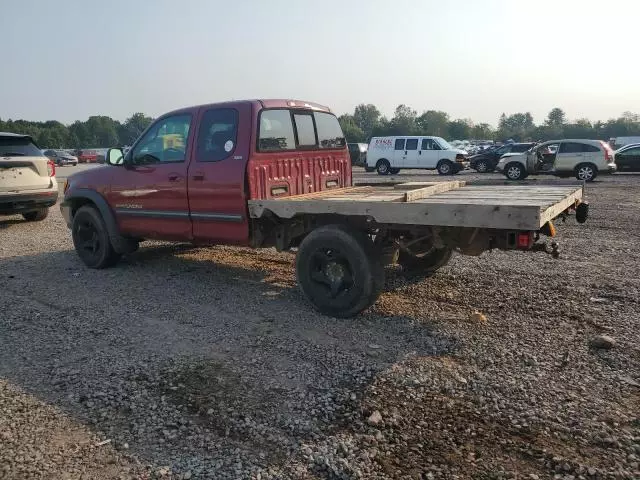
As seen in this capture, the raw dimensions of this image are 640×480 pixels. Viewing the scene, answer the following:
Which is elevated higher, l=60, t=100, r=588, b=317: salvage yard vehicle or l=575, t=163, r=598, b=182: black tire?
l=60, t=100, r=588, b=317: salvage yard vehicle

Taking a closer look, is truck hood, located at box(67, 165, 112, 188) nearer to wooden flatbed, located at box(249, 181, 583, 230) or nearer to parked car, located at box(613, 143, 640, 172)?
wooden flatbed, located at box(249, 181, 583, 230)

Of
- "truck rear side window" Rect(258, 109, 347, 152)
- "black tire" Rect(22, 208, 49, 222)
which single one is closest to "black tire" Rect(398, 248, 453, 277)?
"truck rear side window" Rect(258, 109, 347, 152)

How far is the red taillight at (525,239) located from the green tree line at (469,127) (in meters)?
55.5

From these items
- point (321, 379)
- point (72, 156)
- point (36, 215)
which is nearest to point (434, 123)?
point (72, 156)

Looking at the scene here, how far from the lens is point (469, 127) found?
93625 mm

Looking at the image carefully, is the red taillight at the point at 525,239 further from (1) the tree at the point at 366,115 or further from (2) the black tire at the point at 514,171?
(1) the tree at the point at 366,115

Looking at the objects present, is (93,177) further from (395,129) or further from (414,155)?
(395,129)

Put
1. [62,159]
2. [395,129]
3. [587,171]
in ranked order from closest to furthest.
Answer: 1. [587,171]
2. [62,159]
3. [395,129]

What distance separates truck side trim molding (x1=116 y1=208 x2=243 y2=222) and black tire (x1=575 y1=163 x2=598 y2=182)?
1802cm

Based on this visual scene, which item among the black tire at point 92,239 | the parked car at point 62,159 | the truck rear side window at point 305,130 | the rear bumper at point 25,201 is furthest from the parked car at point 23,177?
the parked car at point 62,159

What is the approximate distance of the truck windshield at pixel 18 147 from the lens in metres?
10.4

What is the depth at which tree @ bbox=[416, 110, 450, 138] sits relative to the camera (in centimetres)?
9169

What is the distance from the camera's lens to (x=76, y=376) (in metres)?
3.84

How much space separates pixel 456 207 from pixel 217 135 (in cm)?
285
